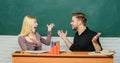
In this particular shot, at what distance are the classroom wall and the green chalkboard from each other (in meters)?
0.07

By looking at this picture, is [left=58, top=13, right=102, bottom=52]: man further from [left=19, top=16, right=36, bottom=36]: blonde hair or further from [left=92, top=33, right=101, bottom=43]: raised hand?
[left=19, top=16, right=36, bottom=36]: blonde hair

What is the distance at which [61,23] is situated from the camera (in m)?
5.12

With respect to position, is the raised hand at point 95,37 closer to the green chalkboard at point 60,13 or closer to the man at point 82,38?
the man at point 82,38

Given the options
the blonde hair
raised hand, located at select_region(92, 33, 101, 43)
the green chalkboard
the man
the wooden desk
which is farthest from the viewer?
the green chalkboard

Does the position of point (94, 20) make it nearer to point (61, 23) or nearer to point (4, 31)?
point (61, 23)

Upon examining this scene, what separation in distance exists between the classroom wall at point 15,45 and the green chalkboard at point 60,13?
0.07m

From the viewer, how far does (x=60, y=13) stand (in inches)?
202

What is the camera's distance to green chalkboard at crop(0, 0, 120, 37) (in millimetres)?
5070

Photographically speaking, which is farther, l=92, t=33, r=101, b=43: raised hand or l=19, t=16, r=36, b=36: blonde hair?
l=19, t=16, r=36, b=36: blonde hair

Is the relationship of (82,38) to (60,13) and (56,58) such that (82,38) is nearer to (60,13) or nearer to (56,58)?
(56,58)

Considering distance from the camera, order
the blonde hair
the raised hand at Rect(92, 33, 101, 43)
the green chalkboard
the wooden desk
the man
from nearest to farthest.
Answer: the wooden desk, the raised hand at Rect(92, 33, 101, 43), the blonde hair, the man, the green chalkboard

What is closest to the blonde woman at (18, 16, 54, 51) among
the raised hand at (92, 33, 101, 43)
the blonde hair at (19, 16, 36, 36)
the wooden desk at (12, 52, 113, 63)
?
the blonde hair at (19, 16, 36, 36)

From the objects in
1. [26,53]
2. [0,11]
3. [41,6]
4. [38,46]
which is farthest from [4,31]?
[26,53]

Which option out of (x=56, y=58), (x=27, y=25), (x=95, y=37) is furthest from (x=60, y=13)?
(x=56, y=58)
